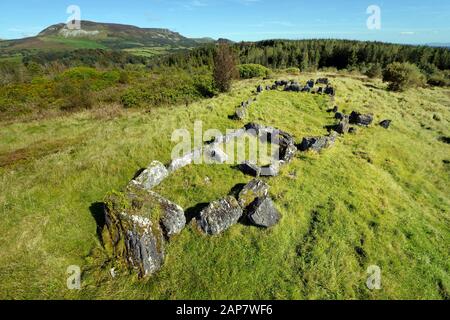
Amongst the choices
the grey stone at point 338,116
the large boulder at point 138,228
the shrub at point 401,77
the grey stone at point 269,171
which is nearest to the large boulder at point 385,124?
the grey stone at point 338,116

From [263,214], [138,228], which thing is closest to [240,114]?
[263,214]

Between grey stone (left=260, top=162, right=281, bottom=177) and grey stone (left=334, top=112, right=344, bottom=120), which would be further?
grey stone (left=334, top=112, right=344, bottom=120)

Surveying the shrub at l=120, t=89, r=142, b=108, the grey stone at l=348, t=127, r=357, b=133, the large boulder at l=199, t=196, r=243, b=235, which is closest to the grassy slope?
the large boulder at l=199, t=196, r=243, b=235

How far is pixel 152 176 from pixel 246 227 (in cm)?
558

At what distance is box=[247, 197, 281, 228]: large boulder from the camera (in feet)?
35.4

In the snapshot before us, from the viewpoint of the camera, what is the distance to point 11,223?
414 inches

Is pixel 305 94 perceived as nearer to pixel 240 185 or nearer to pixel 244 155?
pixel 244 155

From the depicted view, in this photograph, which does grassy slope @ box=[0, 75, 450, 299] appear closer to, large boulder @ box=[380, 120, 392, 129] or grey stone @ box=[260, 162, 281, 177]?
grey stone @ box=[260, 162, 281, 177]

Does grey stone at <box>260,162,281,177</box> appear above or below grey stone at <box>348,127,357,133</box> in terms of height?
below

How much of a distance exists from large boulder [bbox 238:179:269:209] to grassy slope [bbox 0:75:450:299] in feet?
3.10

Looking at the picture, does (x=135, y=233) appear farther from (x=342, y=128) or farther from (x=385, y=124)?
(x=385, y=124)
